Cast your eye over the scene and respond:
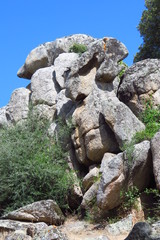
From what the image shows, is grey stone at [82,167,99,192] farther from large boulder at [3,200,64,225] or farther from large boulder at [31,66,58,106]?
large boulder at [31,66,58,106]

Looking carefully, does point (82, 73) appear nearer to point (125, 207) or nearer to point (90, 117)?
point (90, 117)

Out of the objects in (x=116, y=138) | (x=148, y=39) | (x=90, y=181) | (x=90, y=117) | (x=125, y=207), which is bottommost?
(x=125, y=207)

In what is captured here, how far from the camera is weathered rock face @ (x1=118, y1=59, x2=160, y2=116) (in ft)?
53.6

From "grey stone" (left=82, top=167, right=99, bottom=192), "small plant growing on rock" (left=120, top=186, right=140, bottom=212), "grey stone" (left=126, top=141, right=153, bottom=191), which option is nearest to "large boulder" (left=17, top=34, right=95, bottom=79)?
"grey stone" (left=82, top=167, right=99, bottom=192)

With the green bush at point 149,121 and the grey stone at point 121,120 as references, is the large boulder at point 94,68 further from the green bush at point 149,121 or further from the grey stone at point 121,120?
the green bush at point 149,121

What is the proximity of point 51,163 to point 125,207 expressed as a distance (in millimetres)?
Answer: 4405

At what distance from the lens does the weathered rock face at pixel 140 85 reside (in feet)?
53.6

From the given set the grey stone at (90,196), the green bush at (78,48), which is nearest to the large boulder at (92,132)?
the grey stone at (90,196)

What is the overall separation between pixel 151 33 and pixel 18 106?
10872 millimetres

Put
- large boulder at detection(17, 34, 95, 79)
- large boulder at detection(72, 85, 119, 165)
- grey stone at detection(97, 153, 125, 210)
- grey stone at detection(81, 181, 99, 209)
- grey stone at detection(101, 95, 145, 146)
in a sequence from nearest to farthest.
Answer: grey stone at detection(97, 153, 125, 210) < grey stone at detection(81, 181, 99, 209) < grey stone at detection(101, 95, 145, 146) < large boulder at detection(72, 85, 119, 165) < large boulder at detection(17, 34, 95, 79)

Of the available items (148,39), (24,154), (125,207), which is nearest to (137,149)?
(125,207)

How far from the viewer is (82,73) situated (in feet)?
58.3

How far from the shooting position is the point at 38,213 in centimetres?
1385

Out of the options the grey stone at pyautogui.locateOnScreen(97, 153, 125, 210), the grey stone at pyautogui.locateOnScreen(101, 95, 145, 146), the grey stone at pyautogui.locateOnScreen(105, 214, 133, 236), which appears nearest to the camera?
the grey stone at pyautogui.locateOnScreen(105, 214, 133, 236)
